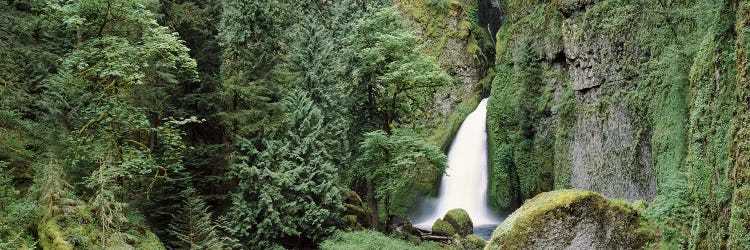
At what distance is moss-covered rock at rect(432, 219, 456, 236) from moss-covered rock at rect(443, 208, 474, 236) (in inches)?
8.0

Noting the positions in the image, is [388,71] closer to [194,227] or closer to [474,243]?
[474,243]

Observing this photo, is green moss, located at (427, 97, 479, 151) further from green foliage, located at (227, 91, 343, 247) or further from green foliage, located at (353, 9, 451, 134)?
green foliage, located at (227, 91, 343, 247)

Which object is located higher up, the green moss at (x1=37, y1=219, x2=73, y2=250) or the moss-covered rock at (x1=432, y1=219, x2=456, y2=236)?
the green moss at (x1=37, y1=219, x2=73, y2=250)

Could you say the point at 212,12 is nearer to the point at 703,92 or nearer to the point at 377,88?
the point at 377,88

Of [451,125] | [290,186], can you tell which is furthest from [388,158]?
[451,125]

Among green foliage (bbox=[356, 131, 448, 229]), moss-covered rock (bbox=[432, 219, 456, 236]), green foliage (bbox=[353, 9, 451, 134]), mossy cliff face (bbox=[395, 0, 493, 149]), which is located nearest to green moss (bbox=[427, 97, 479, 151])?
mossy cliff face (bbox=[395, 0, 493, 149])

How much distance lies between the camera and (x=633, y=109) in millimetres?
18094

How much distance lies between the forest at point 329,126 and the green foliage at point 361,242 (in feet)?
0.33

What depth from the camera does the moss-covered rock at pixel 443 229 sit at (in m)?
23.3

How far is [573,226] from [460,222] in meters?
15.6

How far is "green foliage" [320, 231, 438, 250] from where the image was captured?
16.5m

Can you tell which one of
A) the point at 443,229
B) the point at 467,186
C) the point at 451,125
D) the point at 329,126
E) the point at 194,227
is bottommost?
the point at 443,229

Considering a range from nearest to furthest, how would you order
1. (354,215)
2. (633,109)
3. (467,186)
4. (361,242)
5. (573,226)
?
(573,226) → (361,242) → (633,109) → (354,215) → (467,186)

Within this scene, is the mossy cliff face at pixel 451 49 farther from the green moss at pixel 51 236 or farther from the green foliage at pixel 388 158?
the green moss at pixel 51 236
